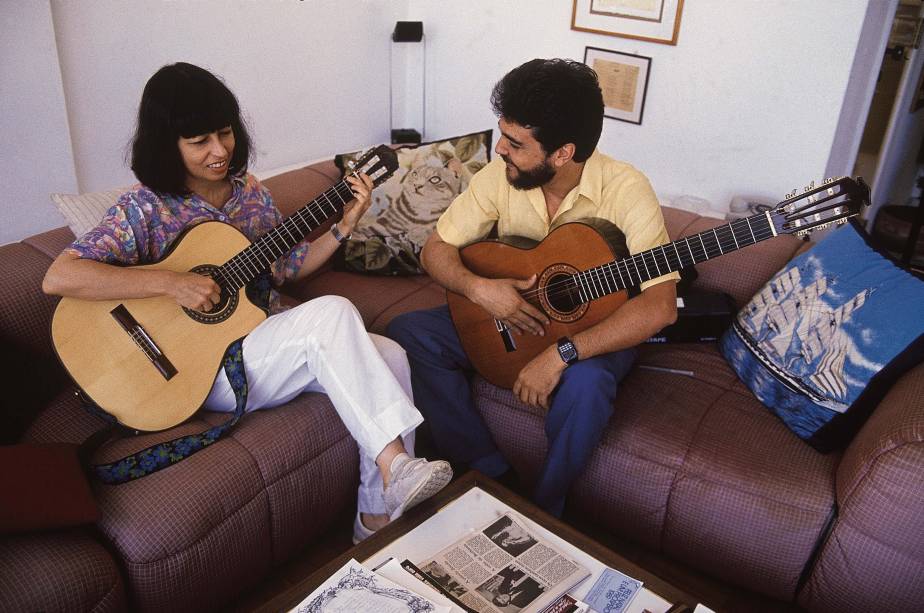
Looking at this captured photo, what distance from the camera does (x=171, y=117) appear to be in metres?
1.67

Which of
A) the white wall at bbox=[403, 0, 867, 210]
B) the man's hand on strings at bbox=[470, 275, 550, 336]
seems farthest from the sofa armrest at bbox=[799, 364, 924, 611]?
the white wall at bbox=[403, 0, 867, 210]

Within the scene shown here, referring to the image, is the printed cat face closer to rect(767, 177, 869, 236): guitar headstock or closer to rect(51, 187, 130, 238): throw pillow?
rect(51, 187, 130, 238): throw pillow

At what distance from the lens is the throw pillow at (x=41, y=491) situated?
1.29 meters

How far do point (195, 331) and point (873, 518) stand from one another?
1.55m

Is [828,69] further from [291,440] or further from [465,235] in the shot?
[291,440]

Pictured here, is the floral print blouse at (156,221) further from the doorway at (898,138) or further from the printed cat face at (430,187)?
the doorway at (898,138)

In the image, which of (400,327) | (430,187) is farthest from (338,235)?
(430,187)

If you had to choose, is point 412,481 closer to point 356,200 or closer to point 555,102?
point 356,200

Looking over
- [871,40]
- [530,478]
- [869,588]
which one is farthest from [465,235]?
[871,40]

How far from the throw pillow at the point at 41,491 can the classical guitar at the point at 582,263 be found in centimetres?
100

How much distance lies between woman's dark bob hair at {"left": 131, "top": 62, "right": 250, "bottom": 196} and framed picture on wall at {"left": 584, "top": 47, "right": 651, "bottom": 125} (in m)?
1.91

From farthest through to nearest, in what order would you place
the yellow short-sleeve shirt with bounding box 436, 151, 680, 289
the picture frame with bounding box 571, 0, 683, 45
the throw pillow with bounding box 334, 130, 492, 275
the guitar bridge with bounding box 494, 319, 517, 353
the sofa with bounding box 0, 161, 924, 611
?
1. the picture frame with bounding box 571, 0, 683, 45
2. the throw pillow with bounding box 334, 130, 492, 275
3. the guitar bridge with bounding box 494, 319, 517, 353
4. the yellow short-sleeve shirt with bounding box 436, 151, 680, 289
5. the sofa with bounding box 0, 161, 924, 611

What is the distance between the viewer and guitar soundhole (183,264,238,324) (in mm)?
1713

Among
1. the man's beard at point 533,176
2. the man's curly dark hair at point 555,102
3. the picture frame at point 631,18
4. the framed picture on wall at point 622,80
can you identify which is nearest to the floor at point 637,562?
the man's beard at point 533,176
